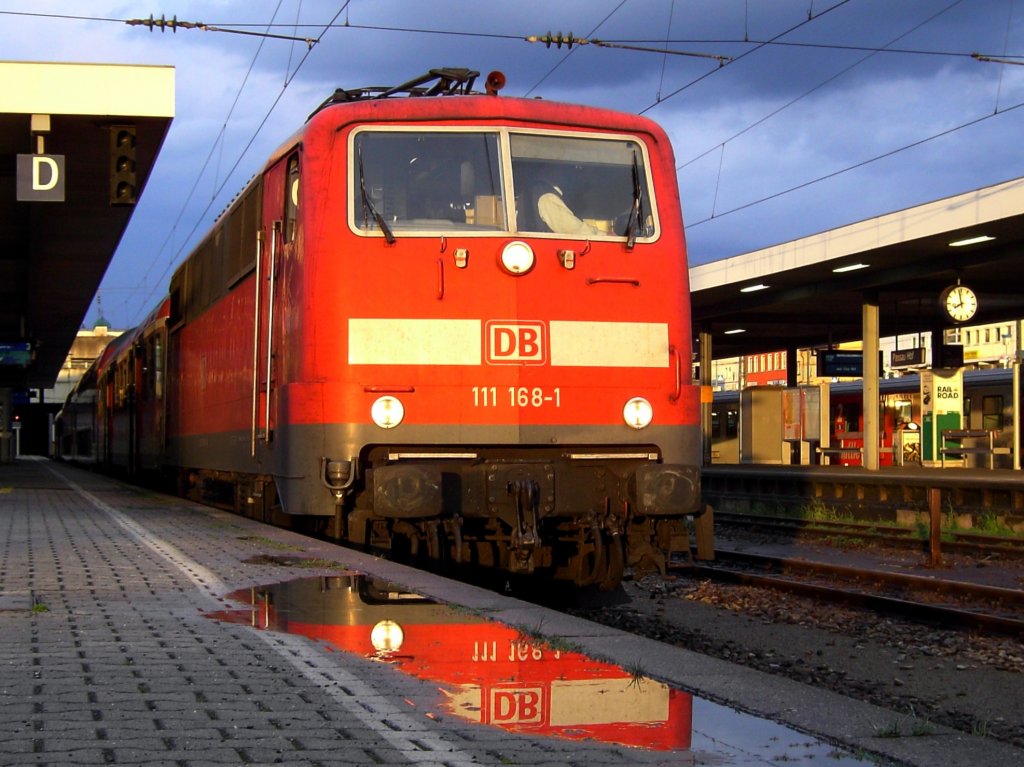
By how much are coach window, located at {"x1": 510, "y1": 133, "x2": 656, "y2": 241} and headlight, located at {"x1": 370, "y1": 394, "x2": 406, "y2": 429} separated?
4.96ft

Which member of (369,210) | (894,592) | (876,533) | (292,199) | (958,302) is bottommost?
(894,592)

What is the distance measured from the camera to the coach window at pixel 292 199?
30.1 feet

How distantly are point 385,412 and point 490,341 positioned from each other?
2.74ft

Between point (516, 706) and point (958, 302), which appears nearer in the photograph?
point (516, 706)

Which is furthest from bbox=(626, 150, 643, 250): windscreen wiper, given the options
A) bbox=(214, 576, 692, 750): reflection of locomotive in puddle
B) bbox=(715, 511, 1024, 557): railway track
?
bbox=(715, 511, 1024, 557): railway track

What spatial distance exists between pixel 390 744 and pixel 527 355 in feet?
15.6

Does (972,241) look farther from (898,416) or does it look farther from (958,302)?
(898,416)

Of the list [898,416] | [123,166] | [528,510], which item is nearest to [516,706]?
[528,510]

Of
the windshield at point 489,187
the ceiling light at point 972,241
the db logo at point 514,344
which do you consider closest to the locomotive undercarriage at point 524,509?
the db logo at point 514,344

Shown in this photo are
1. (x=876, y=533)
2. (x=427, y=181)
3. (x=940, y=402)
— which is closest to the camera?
(x=427, y=181)

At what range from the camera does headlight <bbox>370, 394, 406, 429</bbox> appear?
834cm

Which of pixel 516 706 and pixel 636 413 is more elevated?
pixel 636 413

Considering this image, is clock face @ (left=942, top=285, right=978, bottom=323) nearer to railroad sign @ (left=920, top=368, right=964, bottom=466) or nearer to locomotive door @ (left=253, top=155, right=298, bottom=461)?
railroad sign @ (left=920, top=368, right=964, bottom=466)

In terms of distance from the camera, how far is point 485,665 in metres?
5.38
